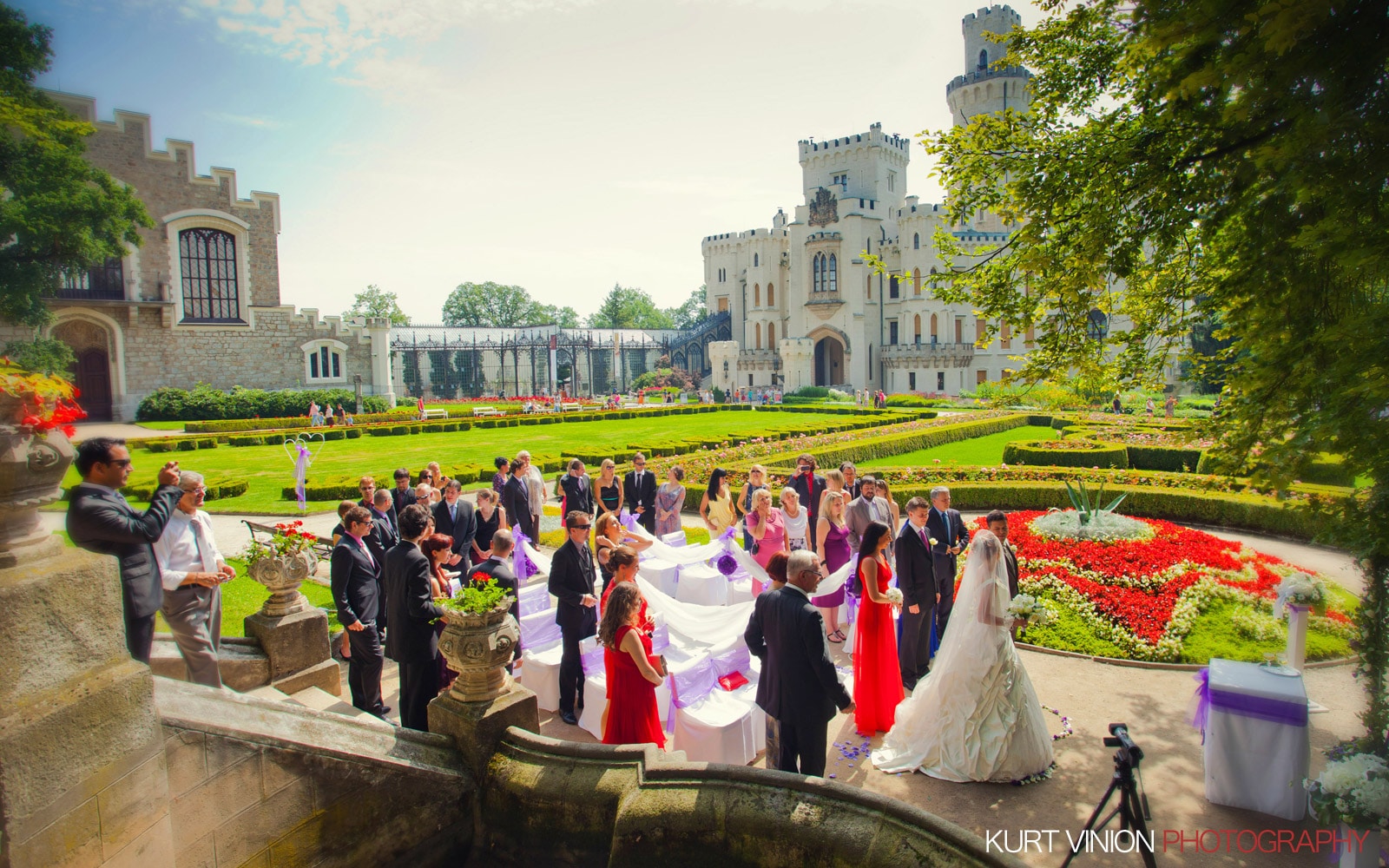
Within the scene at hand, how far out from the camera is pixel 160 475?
512cm

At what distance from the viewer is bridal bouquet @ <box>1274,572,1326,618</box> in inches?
224

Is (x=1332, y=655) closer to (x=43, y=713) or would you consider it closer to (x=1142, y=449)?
(x=43, y=713)

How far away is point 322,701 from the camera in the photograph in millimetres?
5254

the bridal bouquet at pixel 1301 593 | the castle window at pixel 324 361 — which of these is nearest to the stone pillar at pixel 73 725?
the bridal bouquet at pixel 1301 593

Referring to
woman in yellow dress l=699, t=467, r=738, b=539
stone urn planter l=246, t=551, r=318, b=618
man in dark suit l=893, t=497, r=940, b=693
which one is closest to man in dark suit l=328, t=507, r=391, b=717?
stone urn planter l=246, t=551, r=318, b=618

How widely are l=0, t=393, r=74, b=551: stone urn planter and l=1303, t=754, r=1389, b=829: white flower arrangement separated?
18.7 ft

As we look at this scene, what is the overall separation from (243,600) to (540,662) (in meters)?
4.55

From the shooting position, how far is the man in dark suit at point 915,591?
6.11 metres

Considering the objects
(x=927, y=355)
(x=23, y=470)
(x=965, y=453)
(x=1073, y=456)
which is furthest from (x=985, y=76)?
(x=23, y=470)

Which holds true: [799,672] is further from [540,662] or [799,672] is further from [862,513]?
[862,513]

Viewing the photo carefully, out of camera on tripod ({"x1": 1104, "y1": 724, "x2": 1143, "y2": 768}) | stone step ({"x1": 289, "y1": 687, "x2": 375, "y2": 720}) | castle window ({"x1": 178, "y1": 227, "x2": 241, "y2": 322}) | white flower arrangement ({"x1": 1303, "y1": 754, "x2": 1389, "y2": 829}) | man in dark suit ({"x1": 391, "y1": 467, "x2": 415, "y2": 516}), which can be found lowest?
stone step ({"x1": 289, "y1": 687, "x2": 375, "y2": 720})

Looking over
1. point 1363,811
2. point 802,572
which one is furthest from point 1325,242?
point 802,572

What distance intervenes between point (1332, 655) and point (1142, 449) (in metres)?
11.7

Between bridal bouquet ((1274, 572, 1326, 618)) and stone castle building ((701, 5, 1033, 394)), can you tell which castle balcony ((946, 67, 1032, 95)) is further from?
bridal bouquet ((1274, 572, 1326, 618))
